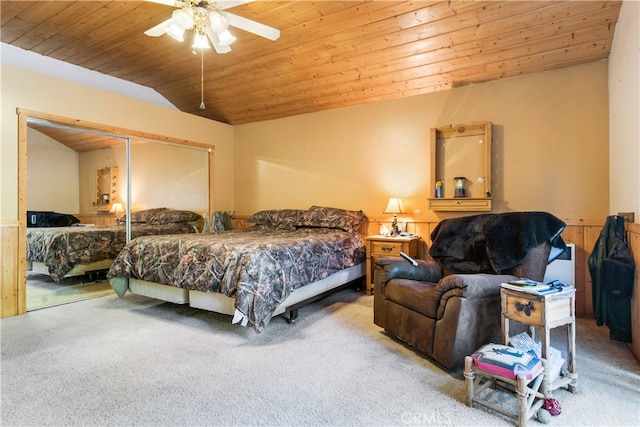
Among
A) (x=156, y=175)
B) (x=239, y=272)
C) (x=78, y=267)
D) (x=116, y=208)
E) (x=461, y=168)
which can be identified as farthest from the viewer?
(x=156, y=175)

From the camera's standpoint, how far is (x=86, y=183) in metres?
4.04

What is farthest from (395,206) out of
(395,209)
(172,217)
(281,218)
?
(172,217)

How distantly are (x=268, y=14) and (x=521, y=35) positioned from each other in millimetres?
2383

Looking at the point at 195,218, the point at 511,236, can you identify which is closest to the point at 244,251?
the point at 511,236

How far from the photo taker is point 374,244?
3.96 meters

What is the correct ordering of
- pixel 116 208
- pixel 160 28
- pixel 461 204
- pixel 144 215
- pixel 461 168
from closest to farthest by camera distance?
pixel 160 28 < pixel 461 204 < pixel 461 168 < pixel 116 208 < pixel 144 215

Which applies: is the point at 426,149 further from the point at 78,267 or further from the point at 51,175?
the point at 78,267

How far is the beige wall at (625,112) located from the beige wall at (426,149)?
0.77 ft

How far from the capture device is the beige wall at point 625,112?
2299 mm

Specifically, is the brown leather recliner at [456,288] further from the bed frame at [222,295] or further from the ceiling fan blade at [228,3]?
the ceiling fan blade at [228,3]

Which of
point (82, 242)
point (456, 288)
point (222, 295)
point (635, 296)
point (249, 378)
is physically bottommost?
point (249, 378)

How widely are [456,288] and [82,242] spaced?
4170mm

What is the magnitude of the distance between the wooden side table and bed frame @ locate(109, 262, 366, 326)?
166 centimetres

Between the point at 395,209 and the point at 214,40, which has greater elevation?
the point at 214,40
